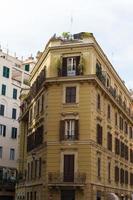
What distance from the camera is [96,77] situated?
1847 inches

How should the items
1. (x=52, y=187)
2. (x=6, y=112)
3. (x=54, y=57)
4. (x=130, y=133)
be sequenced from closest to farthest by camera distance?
(x=52, y=187) < (x=54, y=57) < (x=130, y=133) < (x=6, y=112)

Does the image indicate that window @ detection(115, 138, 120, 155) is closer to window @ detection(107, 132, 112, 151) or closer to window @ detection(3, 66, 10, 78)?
window @ detection(107, 132, 112, 151)

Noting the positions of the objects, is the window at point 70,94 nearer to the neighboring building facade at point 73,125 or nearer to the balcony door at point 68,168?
the neighboring building facade at point 73,125

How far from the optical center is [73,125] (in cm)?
4644

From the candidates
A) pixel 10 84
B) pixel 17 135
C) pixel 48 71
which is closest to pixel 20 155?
pixel 17 135

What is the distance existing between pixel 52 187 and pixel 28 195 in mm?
10784

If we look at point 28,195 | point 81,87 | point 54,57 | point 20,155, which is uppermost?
point 54,57

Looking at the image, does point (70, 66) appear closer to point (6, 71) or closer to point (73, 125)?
point (73, 125)

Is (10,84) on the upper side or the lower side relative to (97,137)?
upper

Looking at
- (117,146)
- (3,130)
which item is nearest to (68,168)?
(117,146)

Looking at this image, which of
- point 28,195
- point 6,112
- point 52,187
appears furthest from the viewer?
point 6,112

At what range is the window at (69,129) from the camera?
46.1m

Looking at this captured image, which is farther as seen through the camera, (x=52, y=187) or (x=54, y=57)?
(x=54, y=57)

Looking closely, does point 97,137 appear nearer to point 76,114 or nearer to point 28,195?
point 76,114
